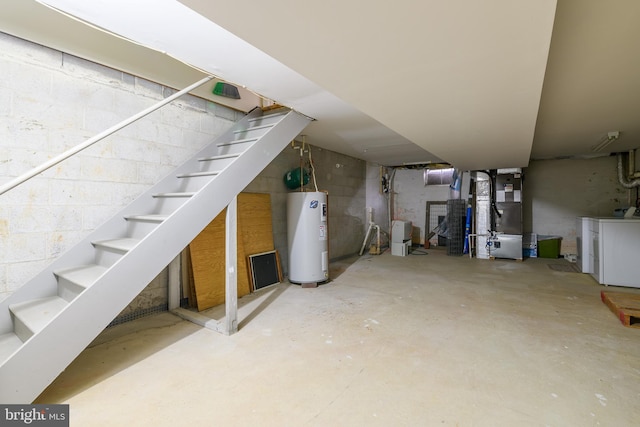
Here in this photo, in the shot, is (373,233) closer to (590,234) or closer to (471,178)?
(471,178)

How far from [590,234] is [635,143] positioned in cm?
173

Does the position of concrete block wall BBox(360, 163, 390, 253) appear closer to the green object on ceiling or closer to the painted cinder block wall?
the green object on ceiling

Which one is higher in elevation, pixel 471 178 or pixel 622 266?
pixel 471 178

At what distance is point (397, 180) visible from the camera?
7.51 m

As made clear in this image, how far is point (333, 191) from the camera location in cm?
552

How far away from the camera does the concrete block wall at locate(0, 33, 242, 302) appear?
197 centimetres

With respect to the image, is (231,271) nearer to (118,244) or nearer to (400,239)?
(118,244)

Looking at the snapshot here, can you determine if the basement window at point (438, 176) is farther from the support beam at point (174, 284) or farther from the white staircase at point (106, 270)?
the support beam at point (174, 284)

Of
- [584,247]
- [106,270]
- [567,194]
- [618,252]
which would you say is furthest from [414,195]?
[106,270]

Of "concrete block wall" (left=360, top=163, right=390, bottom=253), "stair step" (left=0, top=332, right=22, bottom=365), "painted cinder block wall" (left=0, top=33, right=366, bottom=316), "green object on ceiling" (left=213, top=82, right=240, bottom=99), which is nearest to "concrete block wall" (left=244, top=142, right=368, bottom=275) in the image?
"concrete block wall" (left=360, top=163, right=390, bottom=253)

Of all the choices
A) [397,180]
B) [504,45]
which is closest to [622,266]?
[504,45]

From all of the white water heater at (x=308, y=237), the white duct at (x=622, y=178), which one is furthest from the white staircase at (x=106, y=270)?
the white duct at (x=622, y=178)

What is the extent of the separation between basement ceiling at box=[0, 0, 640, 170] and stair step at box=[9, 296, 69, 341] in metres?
1.87

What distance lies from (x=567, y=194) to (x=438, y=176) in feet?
8.41
